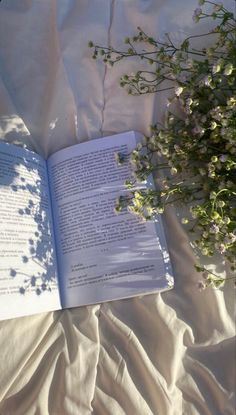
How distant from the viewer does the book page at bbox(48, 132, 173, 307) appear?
Result: 93cm

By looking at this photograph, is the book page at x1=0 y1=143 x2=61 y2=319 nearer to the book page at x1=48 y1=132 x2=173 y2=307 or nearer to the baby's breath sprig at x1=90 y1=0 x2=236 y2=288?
the book page at x1=48 y1=132 x2=173 y2=307

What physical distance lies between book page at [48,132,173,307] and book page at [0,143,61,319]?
0.03 m

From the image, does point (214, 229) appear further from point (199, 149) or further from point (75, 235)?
point (75, 235)

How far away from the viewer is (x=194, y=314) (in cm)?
93

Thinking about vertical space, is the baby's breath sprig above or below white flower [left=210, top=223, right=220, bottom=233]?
above

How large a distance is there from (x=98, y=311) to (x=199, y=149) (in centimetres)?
37

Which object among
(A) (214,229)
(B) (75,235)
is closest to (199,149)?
(A) (214,229)

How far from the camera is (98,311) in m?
0.94

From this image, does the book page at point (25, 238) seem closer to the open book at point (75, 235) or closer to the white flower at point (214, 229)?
the open book at point (75, 235)

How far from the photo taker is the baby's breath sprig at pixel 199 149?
0.79 metres

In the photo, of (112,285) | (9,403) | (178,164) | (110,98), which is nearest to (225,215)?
(178,164)

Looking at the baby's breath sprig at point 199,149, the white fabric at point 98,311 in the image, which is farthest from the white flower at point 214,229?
the white fabric at point 98,311

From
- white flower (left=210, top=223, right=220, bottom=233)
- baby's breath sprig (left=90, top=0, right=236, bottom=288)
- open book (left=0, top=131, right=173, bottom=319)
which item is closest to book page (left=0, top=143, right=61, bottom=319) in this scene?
open book (left=0, top=131, right=173, bottom=319)

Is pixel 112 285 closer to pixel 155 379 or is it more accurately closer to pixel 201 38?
pixel 155 379
